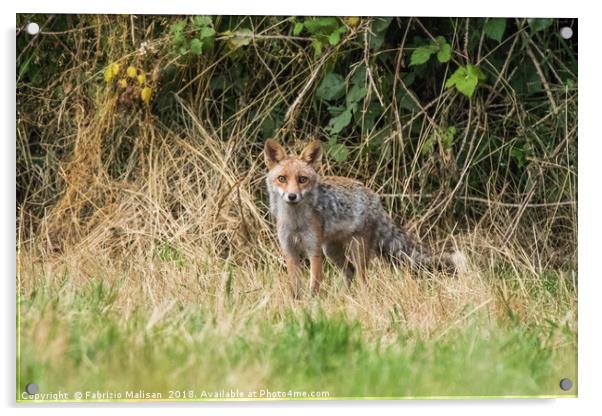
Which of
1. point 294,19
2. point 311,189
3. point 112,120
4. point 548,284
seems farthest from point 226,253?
Answer: point 548,284

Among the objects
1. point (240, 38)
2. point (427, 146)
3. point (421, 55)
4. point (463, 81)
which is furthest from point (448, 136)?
point (240, 38)

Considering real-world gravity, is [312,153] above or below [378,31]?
below

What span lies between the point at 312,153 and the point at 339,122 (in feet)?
1.05

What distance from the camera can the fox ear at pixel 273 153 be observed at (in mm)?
5246

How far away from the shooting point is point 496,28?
4.96 meters

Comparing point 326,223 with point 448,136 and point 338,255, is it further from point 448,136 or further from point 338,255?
point 448,136

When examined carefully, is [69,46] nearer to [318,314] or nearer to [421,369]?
[318,314]

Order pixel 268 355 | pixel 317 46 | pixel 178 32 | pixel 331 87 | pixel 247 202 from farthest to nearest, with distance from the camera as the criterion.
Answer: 1. pixel 247 202
2. pixel 331 87
3. pixel 317 46
4. pixel 178 32
5. pixel 268 355

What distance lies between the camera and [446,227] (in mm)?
5598

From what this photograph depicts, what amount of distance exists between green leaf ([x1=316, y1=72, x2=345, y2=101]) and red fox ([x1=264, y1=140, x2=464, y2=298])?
0.34m

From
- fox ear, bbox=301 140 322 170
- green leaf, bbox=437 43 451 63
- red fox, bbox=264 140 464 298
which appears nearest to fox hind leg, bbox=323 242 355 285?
red fox, bbox=264 140 464 298

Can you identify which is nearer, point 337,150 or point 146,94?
point 146,94

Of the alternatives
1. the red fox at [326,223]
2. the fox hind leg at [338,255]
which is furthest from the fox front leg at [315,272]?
the fox hind leg at [338,255]

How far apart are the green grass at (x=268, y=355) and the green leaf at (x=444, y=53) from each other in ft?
4.74
